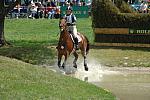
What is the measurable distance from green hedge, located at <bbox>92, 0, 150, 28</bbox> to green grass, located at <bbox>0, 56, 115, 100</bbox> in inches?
409

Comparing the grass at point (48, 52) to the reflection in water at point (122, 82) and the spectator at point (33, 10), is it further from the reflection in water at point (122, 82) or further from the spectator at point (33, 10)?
the spectator at point (33, 10)

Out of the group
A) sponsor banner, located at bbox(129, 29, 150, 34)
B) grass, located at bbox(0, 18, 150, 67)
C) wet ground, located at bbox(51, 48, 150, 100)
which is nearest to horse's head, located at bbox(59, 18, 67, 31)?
wet ground, located at bbox(51, 48, 150, 100)

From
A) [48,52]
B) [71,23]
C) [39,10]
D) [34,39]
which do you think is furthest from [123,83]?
[39,10]

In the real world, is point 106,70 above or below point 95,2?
below

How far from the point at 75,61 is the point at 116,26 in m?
5.12

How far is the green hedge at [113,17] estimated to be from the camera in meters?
24.4

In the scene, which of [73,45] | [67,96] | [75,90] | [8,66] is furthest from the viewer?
[73,45]

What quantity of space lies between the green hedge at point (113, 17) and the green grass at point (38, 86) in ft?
34.1

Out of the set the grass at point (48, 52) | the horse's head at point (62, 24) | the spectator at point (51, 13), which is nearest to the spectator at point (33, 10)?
the spectator at point (51, 13)

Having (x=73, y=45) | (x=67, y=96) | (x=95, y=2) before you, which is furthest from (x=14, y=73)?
(x=95, y=2)

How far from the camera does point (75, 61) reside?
2022 cm

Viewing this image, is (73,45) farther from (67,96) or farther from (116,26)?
(67,96)

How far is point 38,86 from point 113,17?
500 inches

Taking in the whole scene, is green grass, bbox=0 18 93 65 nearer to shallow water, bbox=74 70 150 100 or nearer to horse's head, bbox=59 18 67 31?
horse's head, bbox=59 18 67 31
